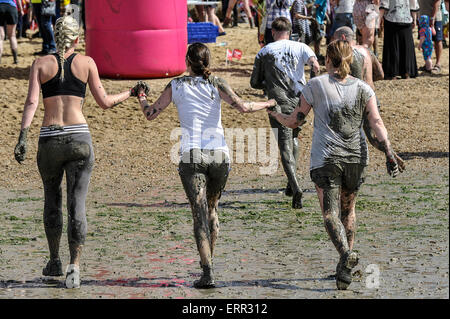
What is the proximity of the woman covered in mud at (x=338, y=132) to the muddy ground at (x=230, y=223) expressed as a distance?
0.56m

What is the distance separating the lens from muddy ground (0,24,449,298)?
7.40 meters

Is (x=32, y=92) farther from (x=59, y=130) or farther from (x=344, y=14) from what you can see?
(x=344, y=14)

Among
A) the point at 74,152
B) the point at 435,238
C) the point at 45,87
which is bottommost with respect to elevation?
the point at 435,238

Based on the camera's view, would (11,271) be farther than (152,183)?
No

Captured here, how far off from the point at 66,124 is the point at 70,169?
0.33 meters

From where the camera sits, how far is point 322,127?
718 cm

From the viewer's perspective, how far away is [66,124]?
7254mm

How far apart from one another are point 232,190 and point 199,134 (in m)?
4.27

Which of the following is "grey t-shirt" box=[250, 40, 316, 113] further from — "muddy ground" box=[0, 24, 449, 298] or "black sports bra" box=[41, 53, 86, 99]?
"black sports bra" box=[41, 53, 86, 99]

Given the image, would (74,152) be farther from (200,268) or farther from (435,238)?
(435,238)

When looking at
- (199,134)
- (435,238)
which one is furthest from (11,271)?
(435,238)

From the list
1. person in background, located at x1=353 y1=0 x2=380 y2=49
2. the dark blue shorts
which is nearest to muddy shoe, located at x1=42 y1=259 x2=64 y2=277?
person in background, located at x1=353 y1=0 x2=380 y2=49

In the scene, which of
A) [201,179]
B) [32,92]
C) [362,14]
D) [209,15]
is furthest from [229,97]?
[209,15]

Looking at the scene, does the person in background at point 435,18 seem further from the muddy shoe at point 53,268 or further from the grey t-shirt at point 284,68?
the muddy shoe at point 53,268
